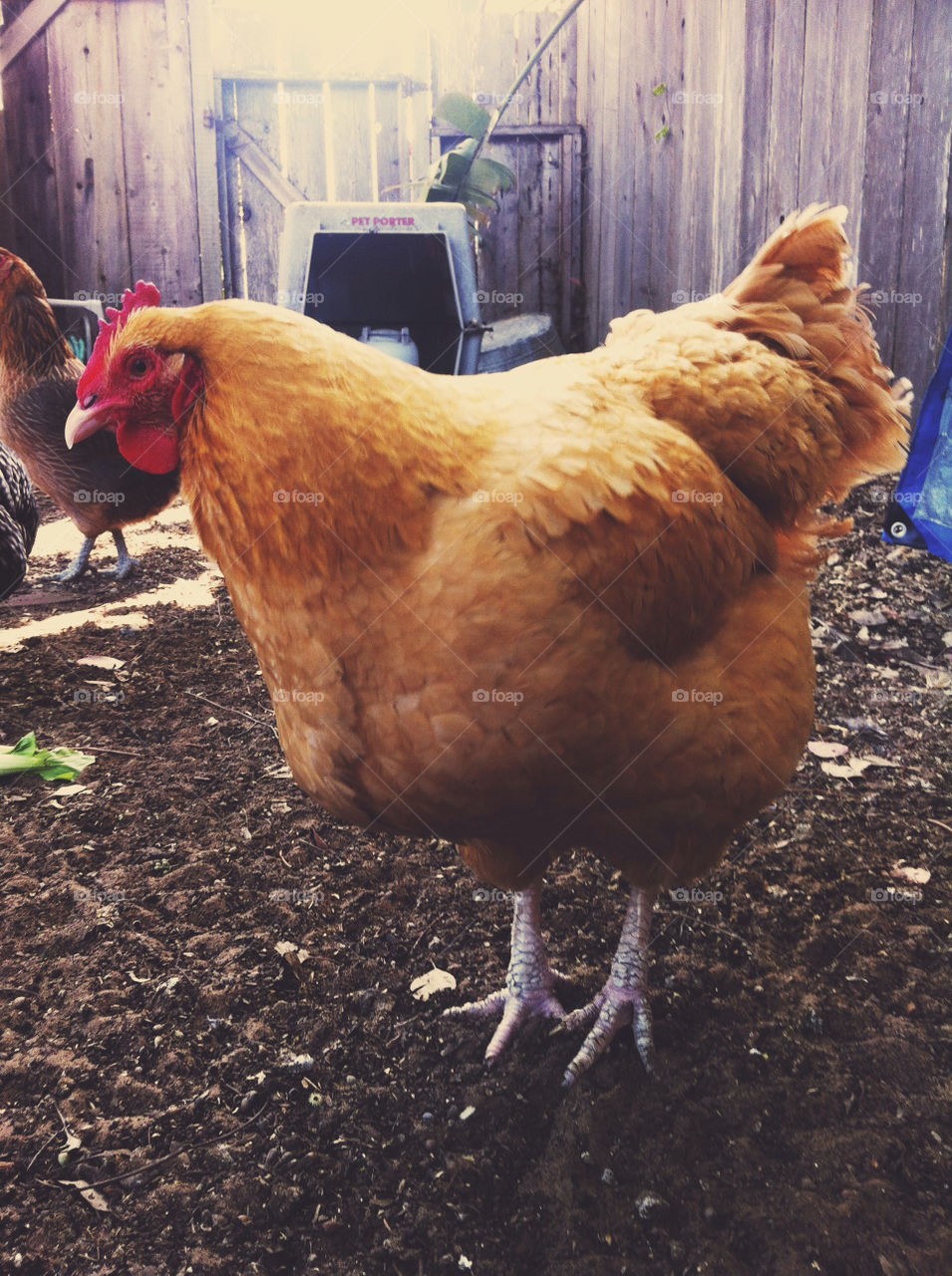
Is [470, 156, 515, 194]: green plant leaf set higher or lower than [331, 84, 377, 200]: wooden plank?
lower

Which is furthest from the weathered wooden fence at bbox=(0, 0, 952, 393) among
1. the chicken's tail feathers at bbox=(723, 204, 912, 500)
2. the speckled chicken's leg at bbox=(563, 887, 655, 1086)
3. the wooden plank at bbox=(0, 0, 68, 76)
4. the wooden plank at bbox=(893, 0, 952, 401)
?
the speckled chicken's leg at bbox=(563, 887, 655, 1086)

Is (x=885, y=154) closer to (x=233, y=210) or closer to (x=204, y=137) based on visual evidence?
(x=233, y=210)

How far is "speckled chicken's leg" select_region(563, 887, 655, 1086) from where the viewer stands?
176 centimetres

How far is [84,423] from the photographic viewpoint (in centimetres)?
138

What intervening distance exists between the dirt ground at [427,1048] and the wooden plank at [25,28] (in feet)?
22.0

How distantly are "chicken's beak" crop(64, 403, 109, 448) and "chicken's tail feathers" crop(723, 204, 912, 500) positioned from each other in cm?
139

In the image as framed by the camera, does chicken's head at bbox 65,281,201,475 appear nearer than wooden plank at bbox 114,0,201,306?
Yes

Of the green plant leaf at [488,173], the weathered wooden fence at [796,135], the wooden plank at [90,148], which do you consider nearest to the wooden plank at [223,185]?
the wooden plank at [90,148]

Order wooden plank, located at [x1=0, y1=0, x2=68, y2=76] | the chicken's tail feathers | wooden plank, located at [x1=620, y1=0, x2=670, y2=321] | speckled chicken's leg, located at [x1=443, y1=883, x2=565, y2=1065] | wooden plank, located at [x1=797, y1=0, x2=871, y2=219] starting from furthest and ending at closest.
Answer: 1. wooden plank, located at [x1=0, y1=0, x2=68, y2=76]
2. wooden plank, located at [x1=620, y1=0, x2=670, y2=321]
3. wooden plank, located at [x1=797, y1=0, x2=871, y2=219]
4. the chicken's tail feathers
5. speckled chicken's leg, located at [x1=443, y1=883, x2=565, y2=1065]

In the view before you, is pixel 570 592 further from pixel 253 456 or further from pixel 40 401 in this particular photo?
pixel 40 401

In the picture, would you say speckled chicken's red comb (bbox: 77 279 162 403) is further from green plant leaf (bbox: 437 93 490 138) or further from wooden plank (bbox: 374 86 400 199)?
wooden plank (bbox: 374 86 400 199)

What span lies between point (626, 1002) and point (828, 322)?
5.26 feet

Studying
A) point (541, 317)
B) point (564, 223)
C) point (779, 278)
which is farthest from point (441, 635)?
point (564, 223)

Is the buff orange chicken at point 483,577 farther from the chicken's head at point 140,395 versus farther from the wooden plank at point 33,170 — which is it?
the wooden plank at point 33,170
